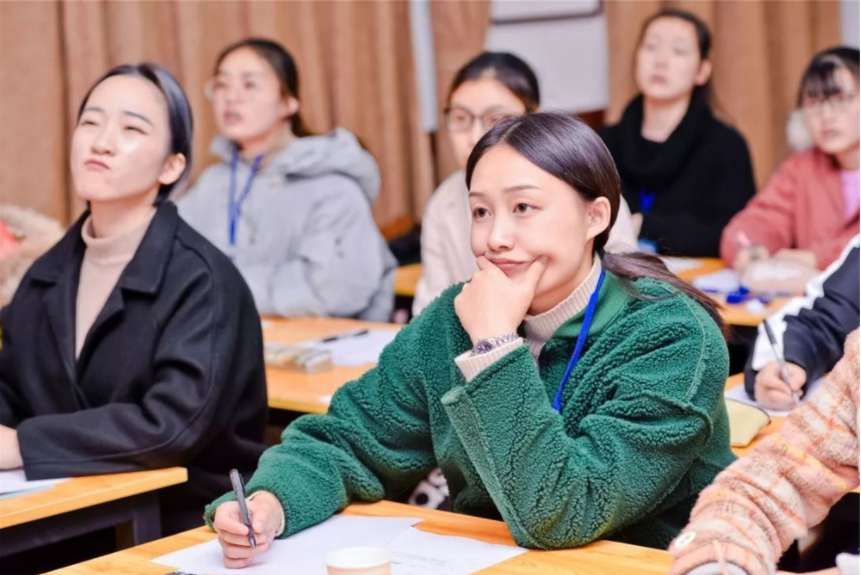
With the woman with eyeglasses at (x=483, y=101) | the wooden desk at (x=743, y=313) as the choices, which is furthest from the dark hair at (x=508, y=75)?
the wooden desk at (x=743, y=313)

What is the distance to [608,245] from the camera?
6.78 feet

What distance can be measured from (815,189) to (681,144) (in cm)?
69

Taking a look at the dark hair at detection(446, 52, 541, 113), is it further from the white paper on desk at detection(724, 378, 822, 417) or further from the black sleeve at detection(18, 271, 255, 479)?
the black sleeve at detection(18, 271, 255, 479)

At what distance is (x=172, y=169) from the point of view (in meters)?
2.67

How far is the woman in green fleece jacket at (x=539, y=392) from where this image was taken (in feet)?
5.64

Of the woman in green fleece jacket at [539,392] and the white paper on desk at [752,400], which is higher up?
the woman in green fleece jacket at [539,392]

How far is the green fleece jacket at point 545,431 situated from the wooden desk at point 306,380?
1.26ft

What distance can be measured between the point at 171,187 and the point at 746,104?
352 centimetres

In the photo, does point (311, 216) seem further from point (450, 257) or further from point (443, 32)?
point (443, 32)

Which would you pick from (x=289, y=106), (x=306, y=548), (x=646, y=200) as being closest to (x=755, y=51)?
(x=646, y=200)

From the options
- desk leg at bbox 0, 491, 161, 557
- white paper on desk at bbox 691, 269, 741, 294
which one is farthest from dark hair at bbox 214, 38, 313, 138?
desk leg at bbox 0, 491, 161, 557

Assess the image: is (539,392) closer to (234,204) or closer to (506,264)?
(506,264)

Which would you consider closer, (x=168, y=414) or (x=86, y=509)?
(x=86, y=509)

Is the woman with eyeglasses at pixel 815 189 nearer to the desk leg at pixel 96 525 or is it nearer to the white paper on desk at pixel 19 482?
the desk leg at pixel 96 525
